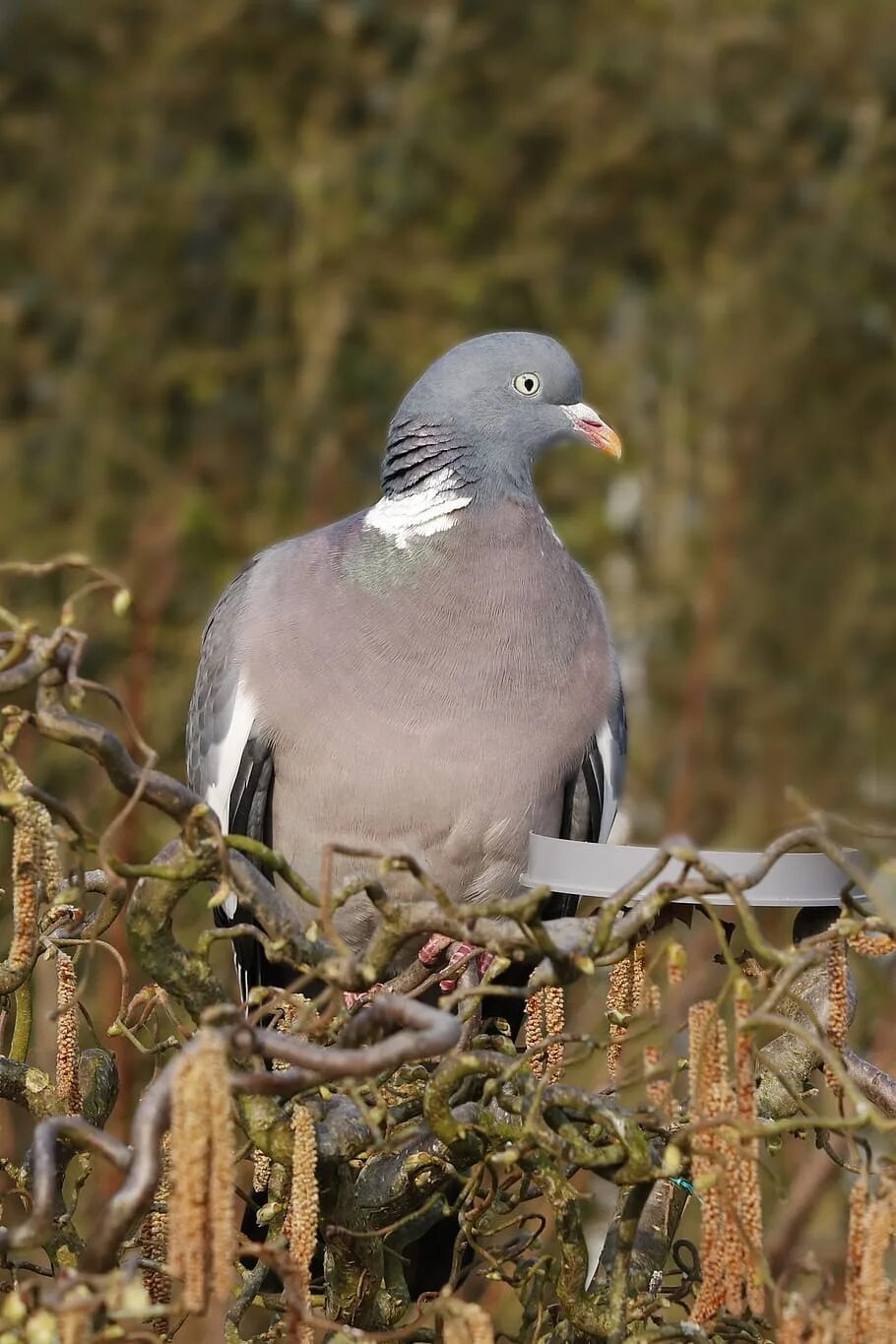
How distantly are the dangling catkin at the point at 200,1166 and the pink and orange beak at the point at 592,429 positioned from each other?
199 centimetres

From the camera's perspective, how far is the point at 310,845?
2.68 metres

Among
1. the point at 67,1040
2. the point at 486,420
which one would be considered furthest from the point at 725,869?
the point at 486,420

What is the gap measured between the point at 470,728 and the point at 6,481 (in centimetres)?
316

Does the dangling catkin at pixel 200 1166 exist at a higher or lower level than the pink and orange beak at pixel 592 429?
lower

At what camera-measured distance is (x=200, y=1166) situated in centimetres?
105

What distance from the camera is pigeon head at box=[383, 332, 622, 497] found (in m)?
2.80

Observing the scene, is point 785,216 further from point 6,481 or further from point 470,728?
point 470,728

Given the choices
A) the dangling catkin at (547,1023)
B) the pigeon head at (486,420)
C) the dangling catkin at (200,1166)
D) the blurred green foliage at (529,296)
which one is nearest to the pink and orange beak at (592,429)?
the pigeon head at (486,420)

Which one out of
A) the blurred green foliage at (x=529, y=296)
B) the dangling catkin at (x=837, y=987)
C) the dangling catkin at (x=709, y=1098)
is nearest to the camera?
the dangling catkin at (x=709, y=1098)

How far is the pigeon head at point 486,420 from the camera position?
280 centimetres

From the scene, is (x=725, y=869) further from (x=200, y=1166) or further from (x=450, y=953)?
(x=450, y=953)

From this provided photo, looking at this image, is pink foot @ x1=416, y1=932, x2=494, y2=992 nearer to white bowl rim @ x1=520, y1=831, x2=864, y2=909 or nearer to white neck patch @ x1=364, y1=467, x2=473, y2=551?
white bowl rim @ x1=520, y1=831, x2=864, y2=909

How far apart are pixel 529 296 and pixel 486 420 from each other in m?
3.72

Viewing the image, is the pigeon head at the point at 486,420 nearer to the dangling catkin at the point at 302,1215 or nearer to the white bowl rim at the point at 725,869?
the white bowl rim at the point at 725,869
